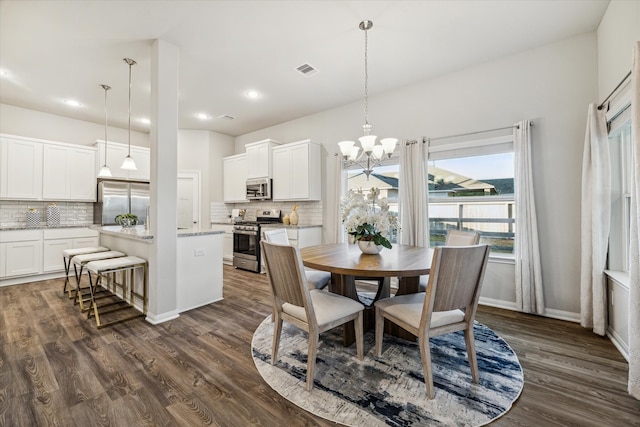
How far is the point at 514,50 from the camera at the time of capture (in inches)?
125

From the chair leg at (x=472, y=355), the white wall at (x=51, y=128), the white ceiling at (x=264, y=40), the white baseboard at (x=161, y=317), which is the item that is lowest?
the white baseboard at (x=161, y=317)

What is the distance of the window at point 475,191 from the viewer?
11.3ft

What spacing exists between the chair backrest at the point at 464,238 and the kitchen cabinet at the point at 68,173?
6149mm

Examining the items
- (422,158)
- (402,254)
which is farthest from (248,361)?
(422,158)

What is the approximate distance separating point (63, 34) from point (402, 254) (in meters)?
4.08

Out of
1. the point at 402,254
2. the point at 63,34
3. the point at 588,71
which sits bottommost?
the point at 402,254

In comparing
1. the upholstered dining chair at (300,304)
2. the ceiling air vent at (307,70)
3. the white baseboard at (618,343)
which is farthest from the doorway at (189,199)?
the white baseboard at (618,343)

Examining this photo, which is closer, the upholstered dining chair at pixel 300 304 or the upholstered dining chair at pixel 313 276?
the upholstered dining chair at pixel 300 304

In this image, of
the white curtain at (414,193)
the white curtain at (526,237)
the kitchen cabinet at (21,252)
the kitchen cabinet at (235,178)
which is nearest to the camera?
the white curtain at (526,237)

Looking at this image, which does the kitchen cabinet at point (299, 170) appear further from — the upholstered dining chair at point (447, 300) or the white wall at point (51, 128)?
the white wall at point (51, 128)

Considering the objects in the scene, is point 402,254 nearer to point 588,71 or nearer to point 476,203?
point 476,203

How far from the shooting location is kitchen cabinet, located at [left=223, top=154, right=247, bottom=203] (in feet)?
20.0

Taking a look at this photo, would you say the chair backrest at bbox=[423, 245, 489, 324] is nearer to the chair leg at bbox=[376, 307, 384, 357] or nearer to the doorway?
the chair leg at bbox=[376, 307, 384, 357]

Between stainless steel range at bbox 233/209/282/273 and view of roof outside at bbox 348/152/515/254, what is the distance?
2.77 metres
